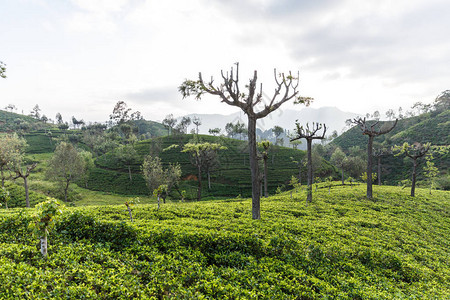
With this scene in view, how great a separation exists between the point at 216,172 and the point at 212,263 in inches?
2635

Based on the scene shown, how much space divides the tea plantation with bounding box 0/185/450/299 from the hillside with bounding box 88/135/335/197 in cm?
5060

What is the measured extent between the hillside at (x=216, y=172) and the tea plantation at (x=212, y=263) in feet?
166

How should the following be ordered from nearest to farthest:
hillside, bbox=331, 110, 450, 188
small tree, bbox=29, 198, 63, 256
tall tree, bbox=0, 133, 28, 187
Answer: small tree, bbox=29, 198, 63, 256 < tall tree, bbox=0, 133, 28, 187 < hillside, bbox=331, 110, 450, 188

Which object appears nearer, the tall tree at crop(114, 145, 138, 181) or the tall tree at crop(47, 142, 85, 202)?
the tall tree at crop(47, 142, 85, 202)

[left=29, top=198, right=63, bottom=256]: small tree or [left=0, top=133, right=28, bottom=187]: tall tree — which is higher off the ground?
[left=0, top=133, right=28, bottom=187]: tall tree

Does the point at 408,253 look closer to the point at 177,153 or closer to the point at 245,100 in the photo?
the point at 245,100

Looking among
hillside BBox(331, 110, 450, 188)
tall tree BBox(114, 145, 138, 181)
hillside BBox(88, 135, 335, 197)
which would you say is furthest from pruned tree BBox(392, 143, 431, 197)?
tall tree BBox(114, 145, 138, 181)

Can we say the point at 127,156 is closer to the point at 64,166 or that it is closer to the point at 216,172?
the point at 64,166

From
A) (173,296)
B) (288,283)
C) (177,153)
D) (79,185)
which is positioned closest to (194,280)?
(173,296)

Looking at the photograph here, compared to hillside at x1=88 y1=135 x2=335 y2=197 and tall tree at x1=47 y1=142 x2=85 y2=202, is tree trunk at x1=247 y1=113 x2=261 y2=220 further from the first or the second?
tall tree at x1=47 y1=142 x2=85 y2=202

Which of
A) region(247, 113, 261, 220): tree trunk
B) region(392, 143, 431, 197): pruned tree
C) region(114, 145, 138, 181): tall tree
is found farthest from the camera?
region(114, 145, 138, 181): tall tree

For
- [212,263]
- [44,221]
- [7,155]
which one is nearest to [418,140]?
[212,263]

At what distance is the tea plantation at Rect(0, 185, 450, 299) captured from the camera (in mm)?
6102

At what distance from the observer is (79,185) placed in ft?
207
